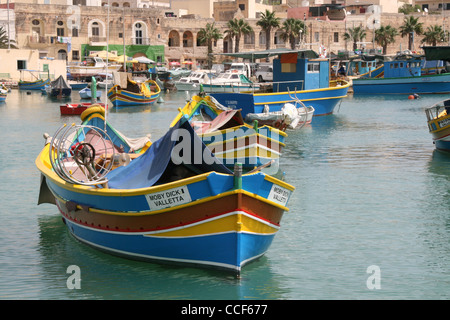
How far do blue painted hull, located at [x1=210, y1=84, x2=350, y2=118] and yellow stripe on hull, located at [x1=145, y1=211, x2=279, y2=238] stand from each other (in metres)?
22.4

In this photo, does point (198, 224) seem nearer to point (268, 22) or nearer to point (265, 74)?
point (265, 74)

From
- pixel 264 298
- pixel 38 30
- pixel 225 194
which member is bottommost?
pixel 264 298

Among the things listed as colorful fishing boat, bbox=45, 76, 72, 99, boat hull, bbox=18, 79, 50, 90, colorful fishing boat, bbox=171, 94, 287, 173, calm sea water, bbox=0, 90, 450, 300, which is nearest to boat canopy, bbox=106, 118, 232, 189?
calm sea water, bbox=0, 90, 450, 300

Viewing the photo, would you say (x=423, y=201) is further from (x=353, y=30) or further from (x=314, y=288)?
(x=353, y=30)

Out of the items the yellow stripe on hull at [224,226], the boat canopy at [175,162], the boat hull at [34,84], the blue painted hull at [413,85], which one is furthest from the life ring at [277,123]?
the boat hull at [34,84]

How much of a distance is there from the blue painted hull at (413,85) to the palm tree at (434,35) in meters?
37.3

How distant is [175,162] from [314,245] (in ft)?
12.1

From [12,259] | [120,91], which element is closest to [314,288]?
[12,259]

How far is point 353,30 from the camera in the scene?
101062 mm

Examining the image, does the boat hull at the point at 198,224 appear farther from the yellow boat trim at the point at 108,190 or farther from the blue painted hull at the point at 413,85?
the blue painted hull at the point at 413,85

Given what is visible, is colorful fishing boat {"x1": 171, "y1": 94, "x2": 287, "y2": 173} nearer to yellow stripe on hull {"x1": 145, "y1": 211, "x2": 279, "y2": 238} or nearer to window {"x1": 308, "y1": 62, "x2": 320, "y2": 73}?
yellow stripe on hull {"x1": 145, "y1": 211, "x2": 279, "y2": 238}

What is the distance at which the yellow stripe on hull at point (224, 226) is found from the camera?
12.2 meters

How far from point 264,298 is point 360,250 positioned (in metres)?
3.36

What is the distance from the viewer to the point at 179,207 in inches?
486
